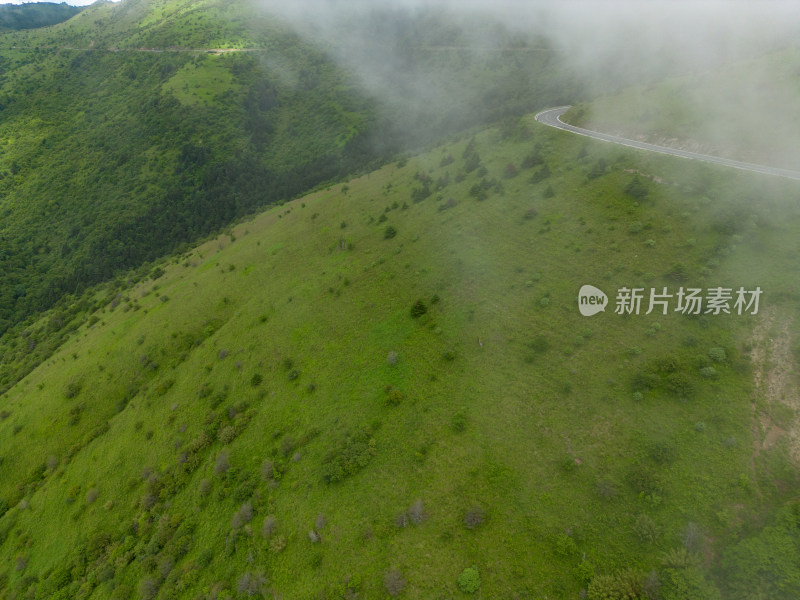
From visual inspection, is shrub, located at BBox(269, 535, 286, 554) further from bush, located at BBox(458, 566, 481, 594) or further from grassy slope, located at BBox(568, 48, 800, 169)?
grassy slope, located at BBox(568, 48, 800, 169)

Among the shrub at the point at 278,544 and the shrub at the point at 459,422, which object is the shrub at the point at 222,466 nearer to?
the shrub at the point at 278,544

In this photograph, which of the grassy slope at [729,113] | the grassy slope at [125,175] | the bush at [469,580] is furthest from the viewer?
the grassy slope at [125,175]

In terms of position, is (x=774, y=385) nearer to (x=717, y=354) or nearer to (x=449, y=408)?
(x=717, y=354)

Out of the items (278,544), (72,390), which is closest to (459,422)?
(278,544)

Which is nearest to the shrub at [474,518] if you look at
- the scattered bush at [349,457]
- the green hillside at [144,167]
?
the scattered bush at [349,457]

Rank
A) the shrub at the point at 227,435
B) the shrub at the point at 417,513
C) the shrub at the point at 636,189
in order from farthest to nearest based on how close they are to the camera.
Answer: the shrub at the point at 636,189
the shrub at the point at 227,435
the shrub at the point at 417,513

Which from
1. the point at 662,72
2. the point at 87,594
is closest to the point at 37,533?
the point at 87,594

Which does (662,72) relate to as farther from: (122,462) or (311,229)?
(122,462)
